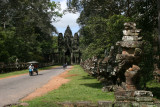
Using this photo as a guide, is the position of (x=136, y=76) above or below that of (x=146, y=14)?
below

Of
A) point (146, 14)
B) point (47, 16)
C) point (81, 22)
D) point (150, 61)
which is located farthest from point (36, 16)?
point (150, 61)

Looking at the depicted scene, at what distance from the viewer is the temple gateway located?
6347cm

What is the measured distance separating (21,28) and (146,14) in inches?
1366

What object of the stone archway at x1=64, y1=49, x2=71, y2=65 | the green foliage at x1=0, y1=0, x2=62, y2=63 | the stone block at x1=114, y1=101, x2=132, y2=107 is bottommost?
the stone block at x1=114, y1=101, x2=132, y2=107

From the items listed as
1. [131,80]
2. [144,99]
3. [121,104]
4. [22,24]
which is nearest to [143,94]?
[144,99]

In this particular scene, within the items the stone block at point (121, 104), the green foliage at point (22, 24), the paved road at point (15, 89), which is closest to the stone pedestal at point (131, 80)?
the stone block at point (121, 104)

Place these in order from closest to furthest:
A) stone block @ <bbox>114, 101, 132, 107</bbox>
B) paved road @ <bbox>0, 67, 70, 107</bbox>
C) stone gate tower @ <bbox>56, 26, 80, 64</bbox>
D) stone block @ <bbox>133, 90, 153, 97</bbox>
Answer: stone block @ <bbox>114, 101, 132, 107</bbox>, stone block @ <bbox>133, 90, 153, 97</bbox>, paved road @ <bbox>0, 67, 70, 107</bbox>, stone gate tower @ <bbox>56, 26, 80, 64</bbox>

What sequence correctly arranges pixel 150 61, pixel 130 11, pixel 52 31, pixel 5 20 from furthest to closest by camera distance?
pixel 52 31 < pixel 5 20 < pixel 130 11 < pixel 150 61

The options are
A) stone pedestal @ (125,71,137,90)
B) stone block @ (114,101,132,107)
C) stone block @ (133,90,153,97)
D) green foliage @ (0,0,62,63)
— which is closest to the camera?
stone block @ (114,101,132,107)

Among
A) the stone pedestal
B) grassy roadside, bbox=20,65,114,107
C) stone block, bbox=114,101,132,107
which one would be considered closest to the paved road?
grassy roadside, bbox=20,65,114,107

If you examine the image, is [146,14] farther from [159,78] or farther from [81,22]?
[81,22]

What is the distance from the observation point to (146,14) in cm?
1262

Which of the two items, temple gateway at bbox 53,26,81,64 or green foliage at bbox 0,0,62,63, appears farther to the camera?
temple gateway at bbox 53,26,81,64

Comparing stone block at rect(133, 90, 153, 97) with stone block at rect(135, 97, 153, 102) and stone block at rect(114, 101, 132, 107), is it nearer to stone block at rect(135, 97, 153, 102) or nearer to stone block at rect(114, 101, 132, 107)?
stone block at rect(135, 97, 153, 102)
